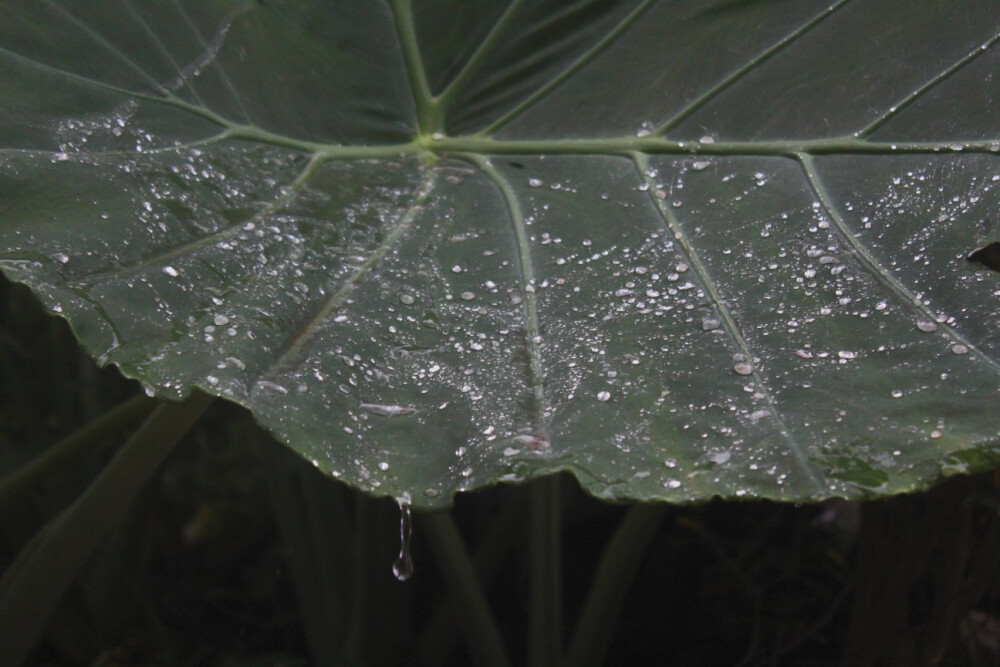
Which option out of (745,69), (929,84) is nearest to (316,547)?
(745,69)

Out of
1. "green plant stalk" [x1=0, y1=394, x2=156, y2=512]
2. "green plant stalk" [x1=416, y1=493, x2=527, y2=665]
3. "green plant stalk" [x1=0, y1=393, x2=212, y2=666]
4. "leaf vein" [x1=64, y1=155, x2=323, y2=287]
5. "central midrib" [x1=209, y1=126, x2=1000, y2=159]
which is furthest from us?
"green plant stalk" [x1=416, y1=493, x2=527, y2=665]

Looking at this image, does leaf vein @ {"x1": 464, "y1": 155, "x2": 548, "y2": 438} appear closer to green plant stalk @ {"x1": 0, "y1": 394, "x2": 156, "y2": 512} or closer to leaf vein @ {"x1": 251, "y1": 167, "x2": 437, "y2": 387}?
leaf vein @ {"x1": 251, "y1": 167, "x2": 437, "y2": 387}

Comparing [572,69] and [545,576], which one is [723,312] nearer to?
[572,69]

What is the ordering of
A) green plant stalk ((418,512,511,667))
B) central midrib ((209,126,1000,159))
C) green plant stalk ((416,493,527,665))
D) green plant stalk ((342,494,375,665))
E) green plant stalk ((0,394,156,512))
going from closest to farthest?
central midrib ((209,126,1000,159)) < green plant stalk ((0,394,156,512)) < green plant stalk ((418,512,511,667)) < green plant stalk ((342,494,375,665)) < green plant stalk ((416,493,527,665))

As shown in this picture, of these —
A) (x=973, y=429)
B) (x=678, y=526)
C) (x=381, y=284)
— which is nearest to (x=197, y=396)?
(x=381, y=284)

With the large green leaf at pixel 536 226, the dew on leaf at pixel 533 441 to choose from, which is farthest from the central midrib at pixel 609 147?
the dew on leaf at pixel 533 441

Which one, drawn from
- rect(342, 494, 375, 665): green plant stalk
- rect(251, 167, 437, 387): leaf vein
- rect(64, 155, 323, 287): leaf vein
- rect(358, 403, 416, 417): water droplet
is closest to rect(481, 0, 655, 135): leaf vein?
rect(251, 167, 437, 387): leaf vein
